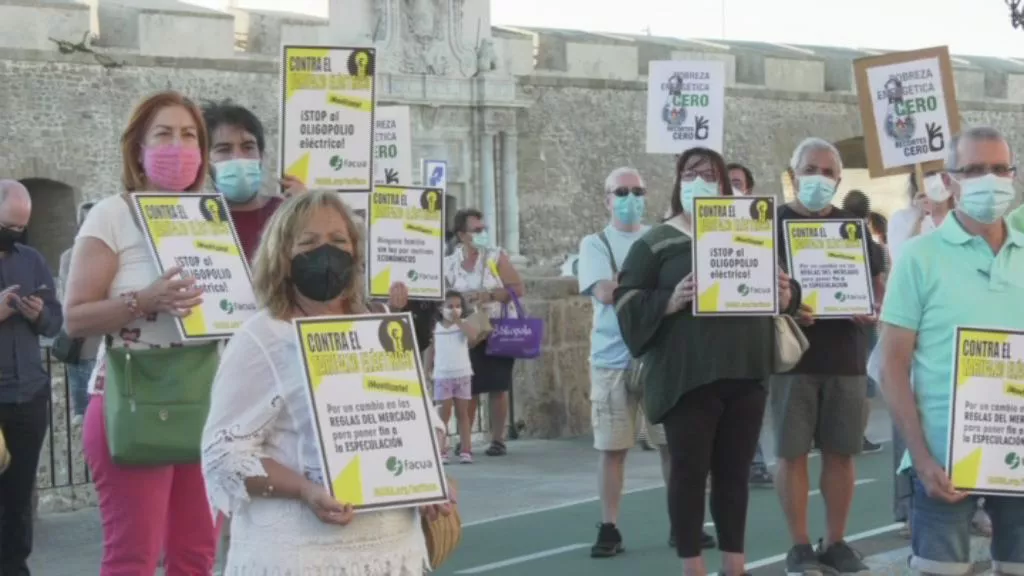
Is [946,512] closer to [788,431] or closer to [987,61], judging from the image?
[788,431]

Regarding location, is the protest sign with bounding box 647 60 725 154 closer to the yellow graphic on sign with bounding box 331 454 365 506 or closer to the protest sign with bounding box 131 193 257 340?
the protest sign with bounding box 131 193 257 340

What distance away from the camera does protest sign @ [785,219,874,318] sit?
7992 mm

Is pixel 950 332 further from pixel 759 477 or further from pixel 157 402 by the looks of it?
pixel 759 477

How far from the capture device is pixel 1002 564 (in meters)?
5.44

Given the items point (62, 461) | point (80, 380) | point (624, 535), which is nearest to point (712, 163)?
point (624, 535)

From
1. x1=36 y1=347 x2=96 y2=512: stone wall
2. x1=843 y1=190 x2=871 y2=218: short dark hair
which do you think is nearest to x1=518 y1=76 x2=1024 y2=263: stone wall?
x1=843 y1=190 x2=871 y2=218: short dark hair

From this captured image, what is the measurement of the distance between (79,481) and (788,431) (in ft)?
16.0

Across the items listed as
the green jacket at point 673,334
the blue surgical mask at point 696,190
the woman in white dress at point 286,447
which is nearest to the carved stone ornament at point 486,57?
the blue surgical mask at point 696,190

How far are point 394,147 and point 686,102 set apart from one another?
435cm

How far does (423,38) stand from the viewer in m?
34.4

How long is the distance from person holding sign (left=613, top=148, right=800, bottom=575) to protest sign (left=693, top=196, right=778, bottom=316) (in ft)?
0.24

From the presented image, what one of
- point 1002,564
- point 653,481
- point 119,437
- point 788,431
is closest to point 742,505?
point 788,431

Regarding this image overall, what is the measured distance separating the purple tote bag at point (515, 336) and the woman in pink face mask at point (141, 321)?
761 cm

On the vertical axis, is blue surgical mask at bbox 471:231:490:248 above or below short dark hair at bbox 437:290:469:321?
above
